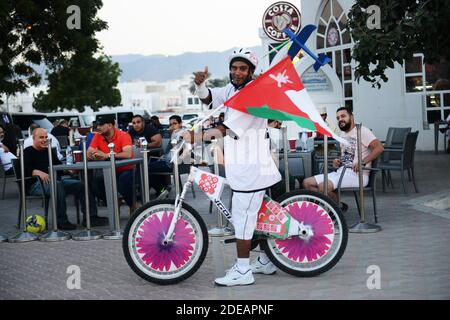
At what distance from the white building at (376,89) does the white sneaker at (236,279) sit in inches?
611

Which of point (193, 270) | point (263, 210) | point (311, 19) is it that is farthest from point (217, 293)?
point (311, 19)

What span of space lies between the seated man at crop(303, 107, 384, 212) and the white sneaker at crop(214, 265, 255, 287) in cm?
336

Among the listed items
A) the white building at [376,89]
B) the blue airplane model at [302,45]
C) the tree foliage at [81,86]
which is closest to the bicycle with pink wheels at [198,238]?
the blue airplane model at [302,45]

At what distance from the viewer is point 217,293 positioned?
633cm

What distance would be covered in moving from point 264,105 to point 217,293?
1.51 meters

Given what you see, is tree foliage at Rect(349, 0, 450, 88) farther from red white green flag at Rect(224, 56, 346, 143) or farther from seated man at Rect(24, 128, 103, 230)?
red white green flag at Rect(224, 56, 346, 143)

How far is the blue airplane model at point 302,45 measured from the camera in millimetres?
6411

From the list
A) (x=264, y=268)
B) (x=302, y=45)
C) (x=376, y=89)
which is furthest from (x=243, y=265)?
(x=376, y=89)

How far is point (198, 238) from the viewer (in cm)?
669

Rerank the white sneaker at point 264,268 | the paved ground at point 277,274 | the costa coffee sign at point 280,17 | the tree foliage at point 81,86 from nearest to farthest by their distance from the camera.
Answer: the paved ground at point 277,274, the white sneaker at point 264,268, the costa coffee sign at point 280,17, the tree foliage at point 81,86

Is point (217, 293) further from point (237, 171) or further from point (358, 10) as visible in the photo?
point (358, 10)

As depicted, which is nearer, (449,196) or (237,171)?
(237,171)

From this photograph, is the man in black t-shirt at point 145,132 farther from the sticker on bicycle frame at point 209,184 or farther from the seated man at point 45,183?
the sticker on bicycle frame at point 209,184

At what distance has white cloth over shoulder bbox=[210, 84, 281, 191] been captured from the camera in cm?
654
